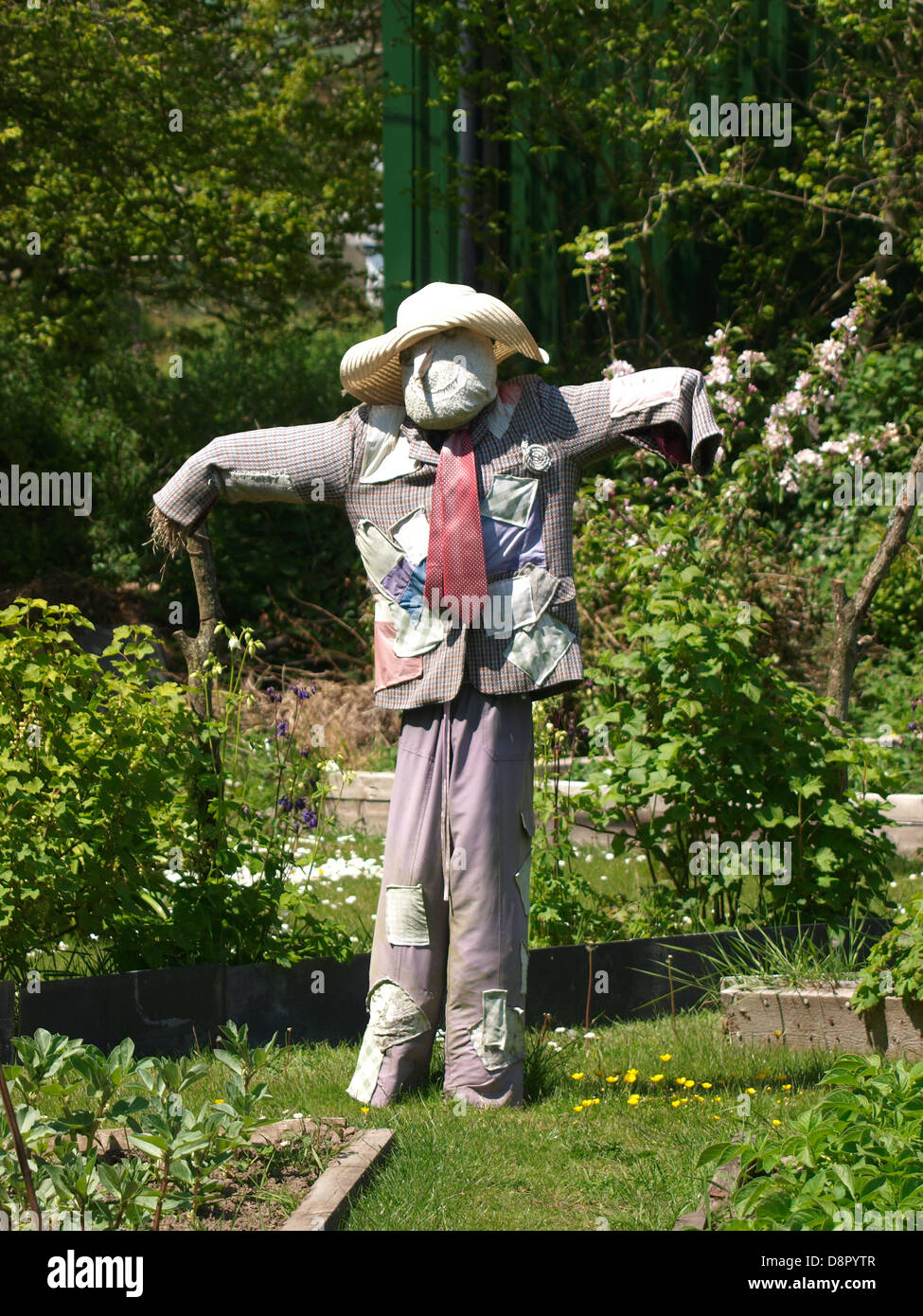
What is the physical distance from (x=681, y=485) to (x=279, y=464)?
5.10m

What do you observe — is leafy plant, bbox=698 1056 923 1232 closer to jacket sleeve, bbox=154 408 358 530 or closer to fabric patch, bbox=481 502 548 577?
fabric patch, bbox=481 502 548 577

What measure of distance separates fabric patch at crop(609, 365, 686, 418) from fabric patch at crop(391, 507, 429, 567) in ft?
1.90

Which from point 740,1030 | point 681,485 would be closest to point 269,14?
point 681,485

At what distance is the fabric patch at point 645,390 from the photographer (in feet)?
11.9

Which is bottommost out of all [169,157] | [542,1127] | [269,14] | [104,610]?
[542,1127]

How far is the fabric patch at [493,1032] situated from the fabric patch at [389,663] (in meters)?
0.82

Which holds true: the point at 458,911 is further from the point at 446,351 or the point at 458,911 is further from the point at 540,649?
the point at 446,351

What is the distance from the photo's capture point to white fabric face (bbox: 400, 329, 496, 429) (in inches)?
141

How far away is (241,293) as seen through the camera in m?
12.6

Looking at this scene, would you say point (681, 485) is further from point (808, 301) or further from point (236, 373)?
point (236, 373)

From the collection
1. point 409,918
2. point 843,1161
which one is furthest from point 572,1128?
point 843,1161

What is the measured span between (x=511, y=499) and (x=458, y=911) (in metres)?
1.06

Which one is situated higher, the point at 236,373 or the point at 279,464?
the point at 236,373

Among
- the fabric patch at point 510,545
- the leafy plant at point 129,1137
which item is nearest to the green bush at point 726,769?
the fabric patch at point 510,545
